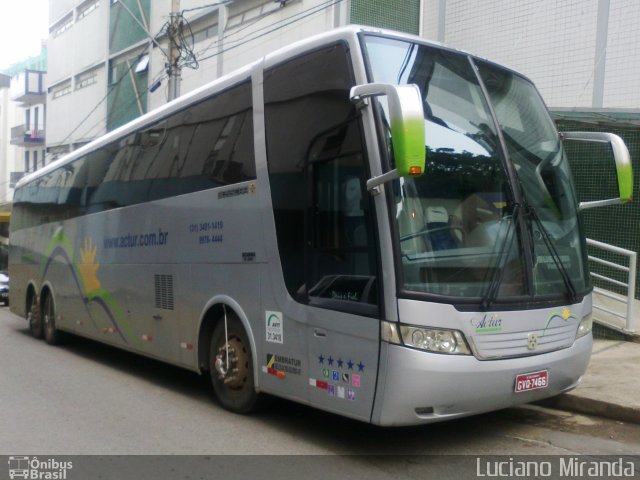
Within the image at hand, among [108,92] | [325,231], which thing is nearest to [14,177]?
[108,92]

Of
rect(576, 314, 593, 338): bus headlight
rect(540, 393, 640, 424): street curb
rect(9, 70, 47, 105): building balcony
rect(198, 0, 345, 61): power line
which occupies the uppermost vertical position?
rect(9, 70, 47, 105): building balcony

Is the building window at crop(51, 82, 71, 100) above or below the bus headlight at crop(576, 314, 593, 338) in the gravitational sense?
above

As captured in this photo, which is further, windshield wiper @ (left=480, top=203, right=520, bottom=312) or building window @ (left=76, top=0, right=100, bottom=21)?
building window @ (left=76, top=0, right=100, bottom=21)

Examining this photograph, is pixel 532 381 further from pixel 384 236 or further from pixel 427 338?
pixel 384 236

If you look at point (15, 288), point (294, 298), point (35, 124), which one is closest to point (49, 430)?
point (294, 298)

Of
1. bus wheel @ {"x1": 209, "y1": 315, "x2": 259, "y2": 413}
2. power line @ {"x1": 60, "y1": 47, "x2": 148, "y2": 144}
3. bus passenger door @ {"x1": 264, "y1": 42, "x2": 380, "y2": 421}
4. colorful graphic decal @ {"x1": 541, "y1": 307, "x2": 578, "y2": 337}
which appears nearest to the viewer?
bus passenger door @ {"x1": 264, "y1": 42, "x2": 380, "y2": 421}

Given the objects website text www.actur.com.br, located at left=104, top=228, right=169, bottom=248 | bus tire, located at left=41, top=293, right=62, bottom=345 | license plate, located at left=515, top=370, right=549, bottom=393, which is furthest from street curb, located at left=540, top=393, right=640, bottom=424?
bus tire, located at left=41, top=293, right=62, bottom=345

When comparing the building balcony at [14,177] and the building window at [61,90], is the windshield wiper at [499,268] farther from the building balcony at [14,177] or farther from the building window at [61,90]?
the building balcony at [14,177]

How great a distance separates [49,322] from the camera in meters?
13.6

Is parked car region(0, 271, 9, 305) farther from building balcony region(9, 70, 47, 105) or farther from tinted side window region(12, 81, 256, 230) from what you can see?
building balcony region(9, 70, 47, 105)

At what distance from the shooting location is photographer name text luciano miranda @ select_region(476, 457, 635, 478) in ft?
17.5

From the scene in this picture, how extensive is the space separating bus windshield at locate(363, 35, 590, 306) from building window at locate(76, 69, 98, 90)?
2724 centimetres

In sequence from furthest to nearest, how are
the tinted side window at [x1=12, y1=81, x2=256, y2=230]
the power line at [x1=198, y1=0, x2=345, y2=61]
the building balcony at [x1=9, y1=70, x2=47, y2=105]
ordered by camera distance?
the building balcony at [x1=9, y1=70, x2=47, y2=105]
the power line at [x1=198, y1=0, x2=345, y2=61]
the tinted side window at [x1=12, y1=81, x2=256, y2=230]

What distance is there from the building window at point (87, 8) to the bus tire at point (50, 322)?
20466 millimetres
